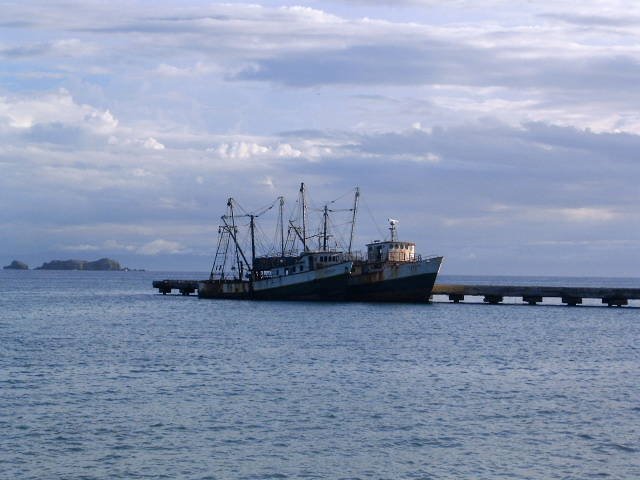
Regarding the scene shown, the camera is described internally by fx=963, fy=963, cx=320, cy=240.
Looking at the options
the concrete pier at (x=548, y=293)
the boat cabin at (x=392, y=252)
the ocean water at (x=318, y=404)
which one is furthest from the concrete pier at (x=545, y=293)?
the ocean water at (x=318, y=404)

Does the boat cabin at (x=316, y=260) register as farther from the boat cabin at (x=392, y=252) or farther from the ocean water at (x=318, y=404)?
the ocean water at (x=318, y=404)

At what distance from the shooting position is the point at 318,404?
3775 centimetres

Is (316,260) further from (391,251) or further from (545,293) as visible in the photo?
(545,293)

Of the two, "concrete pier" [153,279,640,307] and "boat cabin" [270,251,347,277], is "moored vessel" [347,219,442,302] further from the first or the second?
"concrete pier" [153,279,640,307]

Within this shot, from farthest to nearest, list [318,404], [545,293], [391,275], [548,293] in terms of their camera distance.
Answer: [545,293] → [548,293] → [391,275] → [318,404]

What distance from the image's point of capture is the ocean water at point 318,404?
28.6 meters

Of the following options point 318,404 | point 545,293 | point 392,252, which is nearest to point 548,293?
point 545,293

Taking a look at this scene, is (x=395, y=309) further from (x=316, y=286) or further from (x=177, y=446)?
(x=177, y=446)

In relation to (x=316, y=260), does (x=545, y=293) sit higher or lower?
lower

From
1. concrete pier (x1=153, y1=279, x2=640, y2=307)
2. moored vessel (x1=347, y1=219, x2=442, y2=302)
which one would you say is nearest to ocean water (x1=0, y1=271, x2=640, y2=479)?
moored vessel (x1=347, y1=219, x2=442, y2=302)

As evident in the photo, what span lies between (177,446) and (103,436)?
2.86 metres

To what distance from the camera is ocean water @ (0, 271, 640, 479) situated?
2864 cm

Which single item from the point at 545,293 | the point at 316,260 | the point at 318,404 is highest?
the point at 316,260

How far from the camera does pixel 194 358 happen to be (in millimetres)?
53625
